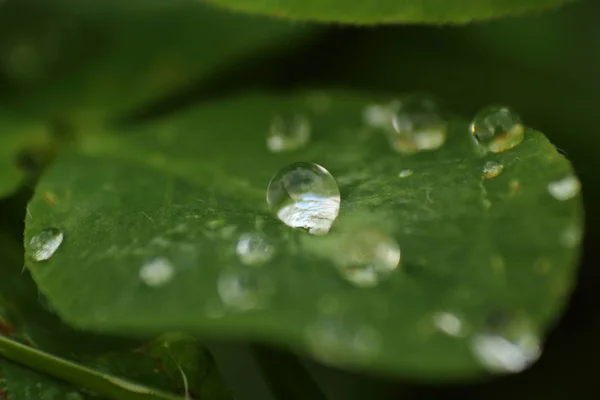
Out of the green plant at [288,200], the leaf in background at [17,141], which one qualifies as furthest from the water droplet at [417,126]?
the leaf in background at [17,141]

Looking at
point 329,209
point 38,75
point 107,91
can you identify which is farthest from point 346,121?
point 38,75

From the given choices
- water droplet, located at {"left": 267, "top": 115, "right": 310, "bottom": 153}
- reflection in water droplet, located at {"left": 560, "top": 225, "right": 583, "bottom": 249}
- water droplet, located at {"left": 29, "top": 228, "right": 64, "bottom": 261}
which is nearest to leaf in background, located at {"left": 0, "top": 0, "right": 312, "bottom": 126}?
water droplet, located at {"left": 267, "top": 115, "right": 310, "bottom": 153}

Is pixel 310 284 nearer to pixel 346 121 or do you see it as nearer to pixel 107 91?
pixel 346 121

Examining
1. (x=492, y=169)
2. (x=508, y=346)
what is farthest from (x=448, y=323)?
(x=492, y=169)

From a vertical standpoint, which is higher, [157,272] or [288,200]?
[288,200]

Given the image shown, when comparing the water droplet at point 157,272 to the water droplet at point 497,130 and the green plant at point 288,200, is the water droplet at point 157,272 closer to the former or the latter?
the green plant at point 288,200

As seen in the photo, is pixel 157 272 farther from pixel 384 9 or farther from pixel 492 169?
pixel 384 9

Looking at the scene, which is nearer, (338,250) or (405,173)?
(338,250)
